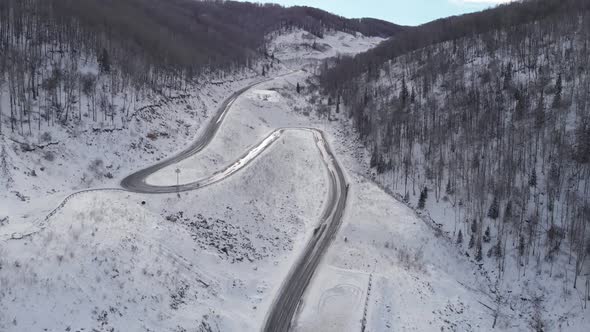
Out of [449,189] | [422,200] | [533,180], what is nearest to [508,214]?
[533,180]

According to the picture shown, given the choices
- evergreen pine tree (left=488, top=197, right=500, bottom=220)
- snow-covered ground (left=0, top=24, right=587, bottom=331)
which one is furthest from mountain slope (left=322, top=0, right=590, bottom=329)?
snow-covered ground (left=0, top=24, right=587, bottom=331)

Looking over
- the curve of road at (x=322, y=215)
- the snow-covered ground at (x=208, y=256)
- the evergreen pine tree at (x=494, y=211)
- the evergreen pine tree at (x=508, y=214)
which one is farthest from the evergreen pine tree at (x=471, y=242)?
the curve of road at (x=322, y=215)

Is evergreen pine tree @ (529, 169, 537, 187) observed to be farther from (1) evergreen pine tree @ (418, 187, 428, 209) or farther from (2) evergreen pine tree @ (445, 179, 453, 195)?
(1) evergreen pine tree @ (418, 187, 428, 209)

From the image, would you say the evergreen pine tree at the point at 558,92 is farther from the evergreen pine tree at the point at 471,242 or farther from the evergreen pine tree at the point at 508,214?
the evergreen pine tree at the point at 471,242

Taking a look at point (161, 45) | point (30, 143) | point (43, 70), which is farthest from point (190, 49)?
point (30, 143)

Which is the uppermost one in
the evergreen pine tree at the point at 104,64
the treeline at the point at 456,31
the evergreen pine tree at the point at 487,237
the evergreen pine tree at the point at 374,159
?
the treeline at the point at 456,31

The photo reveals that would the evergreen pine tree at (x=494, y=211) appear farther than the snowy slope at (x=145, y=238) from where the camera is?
Yes
